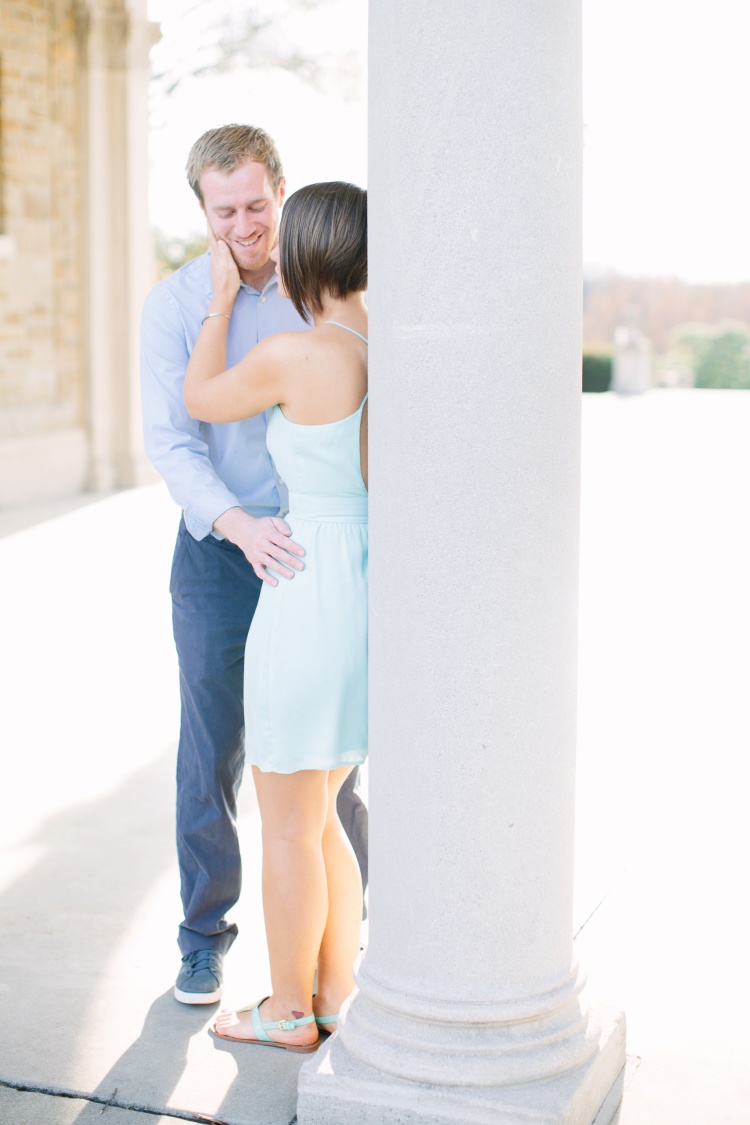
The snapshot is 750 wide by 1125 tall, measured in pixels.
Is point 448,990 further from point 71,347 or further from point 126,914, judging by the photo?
A: point 71,347

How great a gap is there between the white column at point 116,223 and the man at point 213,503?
981 centimetres

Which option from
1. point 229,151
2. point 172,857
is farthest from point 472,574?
point 172,857

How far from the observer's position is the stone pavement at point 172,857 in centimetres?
274

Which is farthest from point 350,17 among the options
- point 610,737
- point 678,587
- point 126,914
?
point 126,914

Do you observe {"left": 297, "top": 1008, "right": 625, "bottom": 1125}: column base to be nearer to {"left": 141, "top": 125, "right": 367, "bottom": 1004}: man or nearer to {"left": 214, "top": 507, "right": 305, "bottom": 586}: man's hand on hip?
{"left": 141, "top": 125, "right": 367, "bottom": 1004}: man

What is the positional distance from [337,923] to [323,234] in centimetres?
144

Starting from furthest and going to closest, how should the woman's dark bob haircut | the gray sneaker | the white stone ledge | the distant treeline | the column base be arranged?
the distant treeline → the white stone ledge → the gray sneaker → the woman's dark bob haircut → the column base

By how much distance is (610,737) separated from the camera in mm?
5164

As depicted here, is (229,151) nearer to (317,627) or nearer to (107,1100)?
(317,627)

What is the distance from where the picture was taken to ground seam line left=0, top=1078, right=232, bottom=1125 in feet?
8.45

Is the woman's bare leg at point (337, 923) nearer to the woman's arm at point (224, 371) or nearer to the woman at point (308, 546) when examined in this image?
the woman at point (308, 546)

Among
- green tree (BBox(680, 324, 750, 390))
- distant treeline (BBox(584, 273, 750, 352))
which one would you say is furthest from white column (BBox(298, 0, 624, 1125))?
distant treeline (BBox(584, 273, 750, 352))

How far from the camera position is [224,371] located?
2.78 metres

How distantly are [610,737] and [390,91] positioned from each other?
3.36 metres
